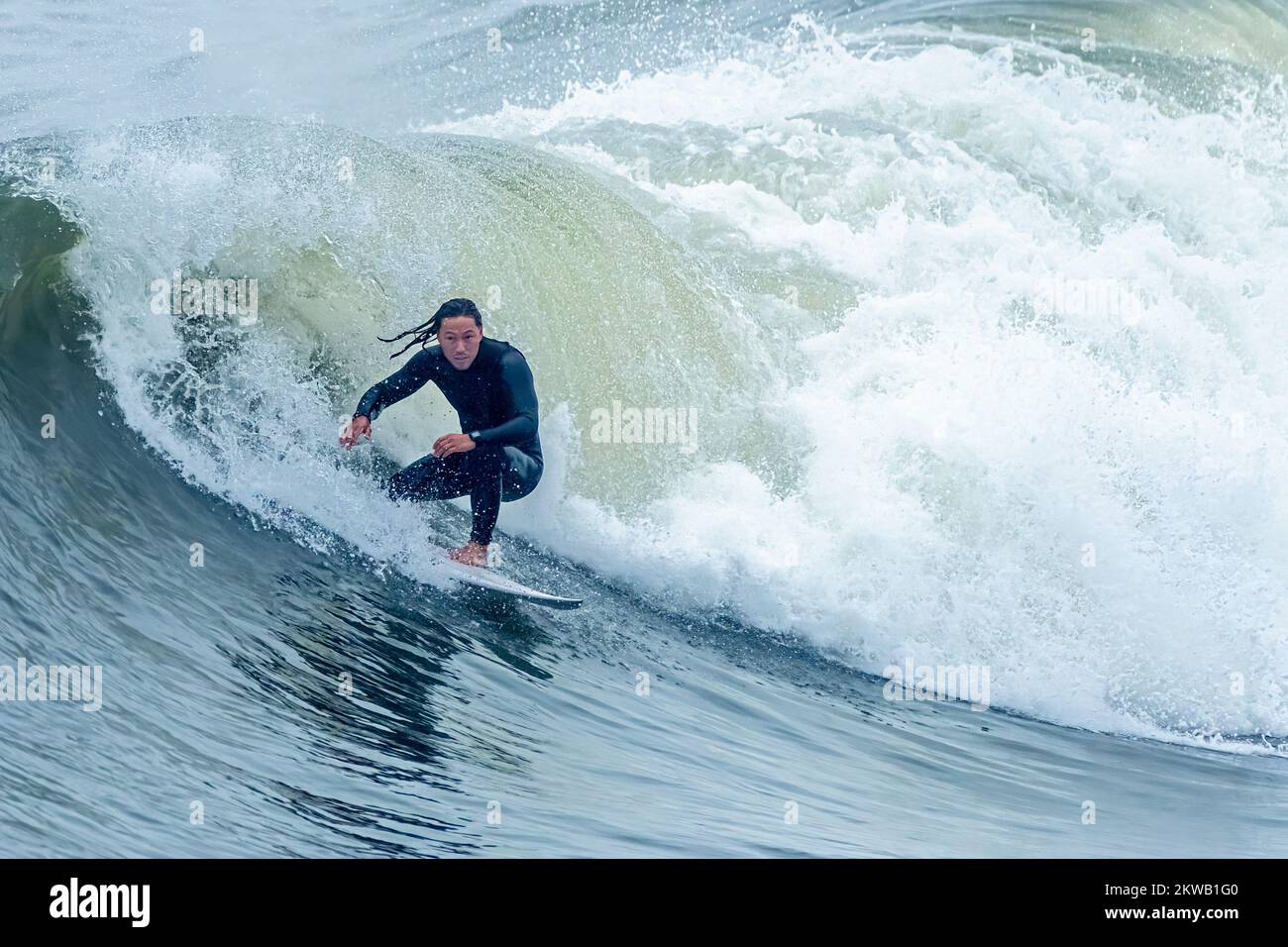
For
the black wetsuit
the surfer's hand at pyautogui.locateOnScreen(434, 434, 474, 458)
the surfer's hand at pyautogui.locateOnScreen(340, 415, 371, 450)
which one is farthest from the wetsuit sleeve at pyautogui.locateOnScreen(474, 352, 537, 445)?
the surfer's hand at pyautogui.locateOnScreen(340, 415, 371, 450)

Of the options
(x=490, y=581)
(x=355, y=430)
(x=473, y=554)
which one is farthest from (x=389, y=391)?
(x=490, y=581)

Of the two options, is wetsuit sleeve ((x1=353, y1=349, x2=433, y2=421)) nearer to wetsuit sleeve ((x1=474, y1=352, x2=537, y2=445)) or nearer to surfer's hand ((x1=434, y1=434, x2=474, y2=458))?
wetsuit sleeve ((x1=474, y1=352, x2=537, y2=445))

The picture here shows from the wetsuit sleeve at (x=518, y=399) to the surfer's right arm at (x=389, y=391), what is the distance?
1.35 ft

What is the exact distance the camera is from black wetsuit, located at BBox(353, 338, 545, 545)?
6.44 m

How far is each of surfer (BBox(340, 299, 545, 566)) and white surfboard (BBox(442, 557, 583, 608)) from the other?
0.05 m

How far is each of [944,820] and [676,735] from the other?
122 cm

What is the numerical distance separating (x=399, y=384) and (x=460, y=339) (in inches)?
16.0

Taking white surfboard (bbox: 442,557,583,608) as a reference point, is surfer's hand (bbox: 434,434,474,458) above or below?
above

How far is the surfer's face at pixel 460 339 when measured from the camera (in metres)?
6.37

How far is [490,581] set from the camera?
682 centimetres

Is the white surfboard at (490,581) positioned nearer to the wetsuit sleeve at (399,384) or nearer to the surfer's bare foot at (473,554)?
the surfer's bare foot at (473,554)

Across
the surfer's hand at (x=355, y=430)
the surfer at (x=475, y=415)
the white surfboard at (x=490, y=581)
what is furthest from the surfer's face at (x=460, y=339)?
the white surfboard at (x=490, y=581)

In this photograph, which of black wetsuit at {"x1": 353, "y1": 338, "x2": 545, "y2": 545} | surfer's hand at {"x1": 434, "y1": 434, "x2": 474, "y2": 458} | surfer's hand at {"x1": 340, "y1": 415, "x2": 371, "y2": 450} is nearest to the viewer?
surfer's hand at {"x1": 434, "y1": 434, "x2": 474, "y2": 458}

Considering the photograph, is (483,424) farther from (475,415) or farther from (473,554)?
(473,554)
